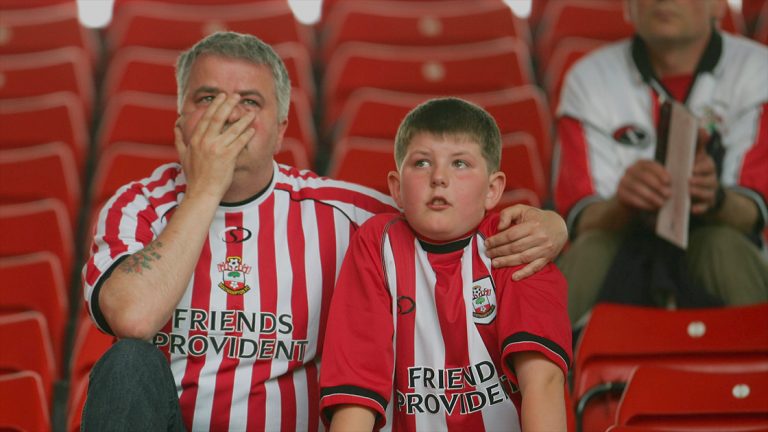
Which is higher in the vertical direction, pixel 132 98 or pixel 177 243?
pixel 132 98

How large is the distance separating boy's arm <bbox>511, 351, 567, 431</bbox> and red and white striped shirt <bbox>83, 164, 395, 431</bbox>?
1.35 ft

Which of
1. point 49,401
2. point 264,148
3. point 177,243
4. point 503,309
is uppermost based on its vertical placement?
point 264,148

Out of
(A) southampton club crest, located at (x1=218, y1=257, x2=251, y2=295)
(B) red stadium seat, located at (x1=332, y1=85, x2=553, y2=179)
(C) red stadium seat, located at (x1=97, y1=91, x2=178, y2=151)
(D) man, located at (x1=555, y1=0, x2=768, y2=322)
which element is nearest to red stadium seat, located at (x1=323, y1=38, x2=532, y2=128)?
(B) red stadium seat, located at (x1=332, y1=85, x2=553, y2=179)

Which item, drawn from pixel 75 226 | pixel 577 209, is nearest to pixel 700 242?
pixel 577 209

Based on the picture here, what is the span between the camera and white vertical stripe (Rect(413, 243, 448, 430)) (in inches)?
67.8

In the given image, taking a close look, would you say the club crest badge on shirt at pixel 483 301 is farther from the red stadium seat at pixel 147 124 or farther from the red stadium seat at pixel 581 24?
the red stadium seat at pixel 581 24

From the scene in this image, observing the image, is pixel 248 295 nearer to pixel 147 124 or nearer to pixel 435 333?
pixel 435 333

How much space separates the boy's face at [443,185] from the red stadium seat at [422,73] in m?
1.67

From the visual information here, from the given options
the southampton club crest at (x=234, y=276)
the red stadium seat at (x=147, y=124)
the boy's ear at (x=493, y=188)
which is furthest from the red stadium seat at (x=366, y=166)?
the boy's ear at (x=493, y=188)

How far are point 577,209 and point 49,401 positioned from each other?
120cm

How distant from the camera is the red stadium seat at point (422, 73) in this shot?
345 cm

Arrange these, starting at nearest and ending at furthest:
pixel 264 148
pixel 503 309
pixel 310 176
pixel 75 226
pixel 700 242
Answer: pixel 503 309 → pixel 264 148 → pixel 310 176 → pixel 700 242 → pixel 75 226

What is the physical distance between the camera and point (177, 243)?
5.95ft

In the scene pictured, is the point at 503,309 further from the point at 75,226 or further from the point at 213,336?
the point at 75,226
